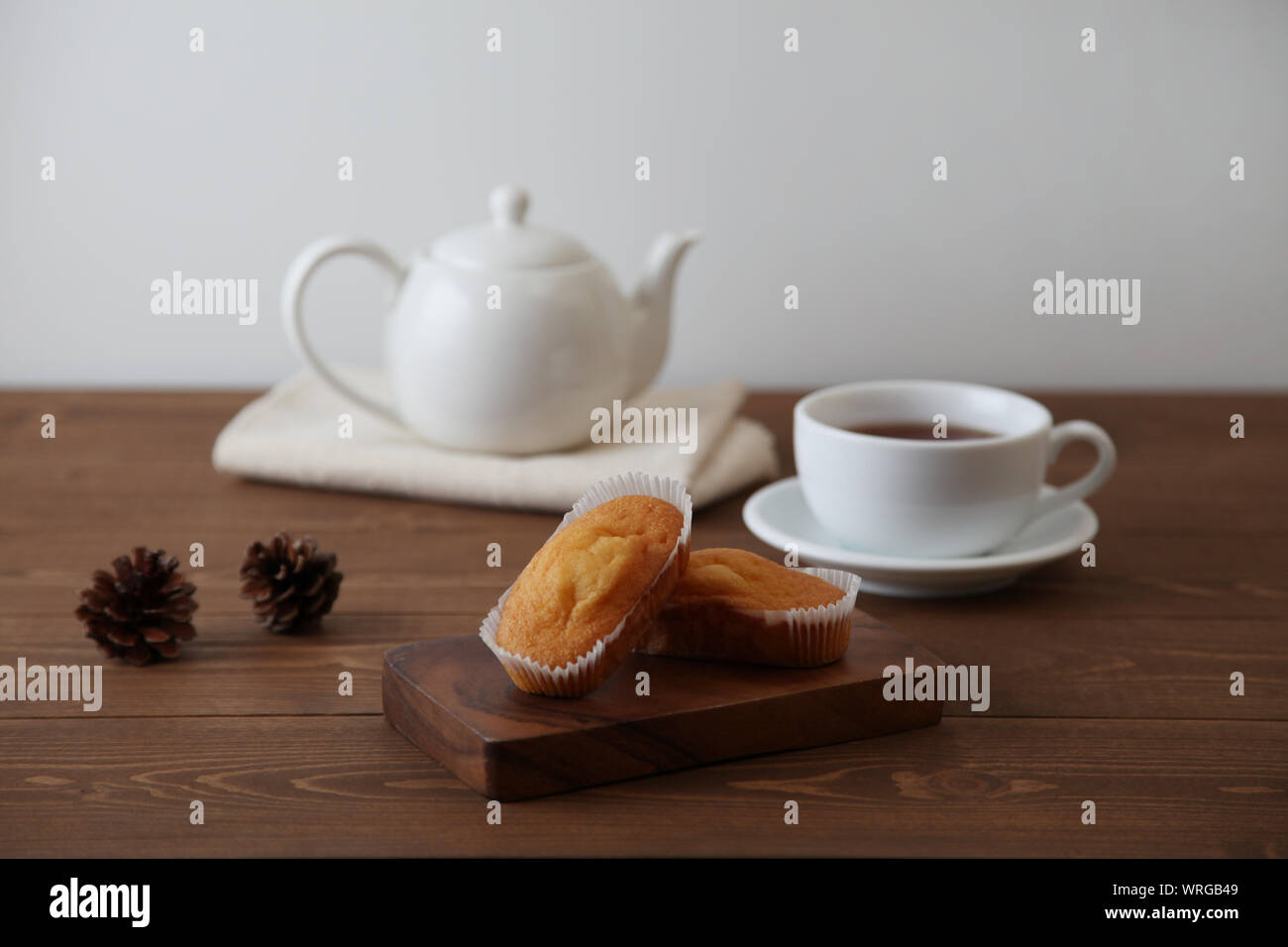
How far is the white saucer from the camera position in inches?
34.1

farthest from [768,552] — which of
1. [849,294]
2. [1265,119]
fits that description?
[1265,119]

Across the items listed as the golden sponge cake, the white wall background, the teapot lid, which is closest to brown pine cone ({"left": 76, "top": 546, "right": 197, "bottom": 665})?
the golden sponge cake

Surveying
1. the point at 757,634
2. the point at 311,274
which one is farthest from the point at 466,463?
the point at 757,634

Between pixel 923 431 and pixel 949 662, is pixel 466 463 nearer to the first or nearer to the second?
pixel 923 431

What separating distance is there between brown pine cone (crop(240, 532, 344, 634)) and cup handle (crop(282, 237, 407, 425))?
1.15 ft

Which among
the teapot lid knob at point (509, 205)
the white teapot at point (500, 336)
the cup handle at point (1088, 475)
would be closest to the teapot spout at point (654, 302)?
the white teapot at point (500, 336)

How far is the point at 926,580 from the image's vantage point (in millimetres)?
880

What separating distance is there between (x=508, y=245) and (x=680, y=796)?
0.64 m

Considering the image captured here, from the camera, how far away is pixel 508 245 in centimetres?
114

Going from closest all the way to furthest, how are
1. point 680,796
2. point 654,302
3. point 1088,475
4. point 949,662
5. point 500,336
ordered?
point 680,796 → point 949,662 → point 1088,475 → point 500,336 → point 654,302

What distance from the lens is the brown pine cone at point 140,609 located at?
797 millimetres

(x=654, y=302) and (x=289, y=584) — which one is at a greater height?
(x=654, y=302)

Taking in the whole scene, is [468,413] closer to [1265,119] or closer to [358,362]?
[358,362]

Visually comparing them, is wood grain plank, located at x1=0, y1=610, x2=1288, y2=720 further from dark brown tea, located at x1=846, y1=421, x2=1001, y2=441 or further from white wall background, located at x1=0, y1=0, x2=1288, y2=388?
white wall background, located at x1=0, y1=0, x2=1288, y2=388
